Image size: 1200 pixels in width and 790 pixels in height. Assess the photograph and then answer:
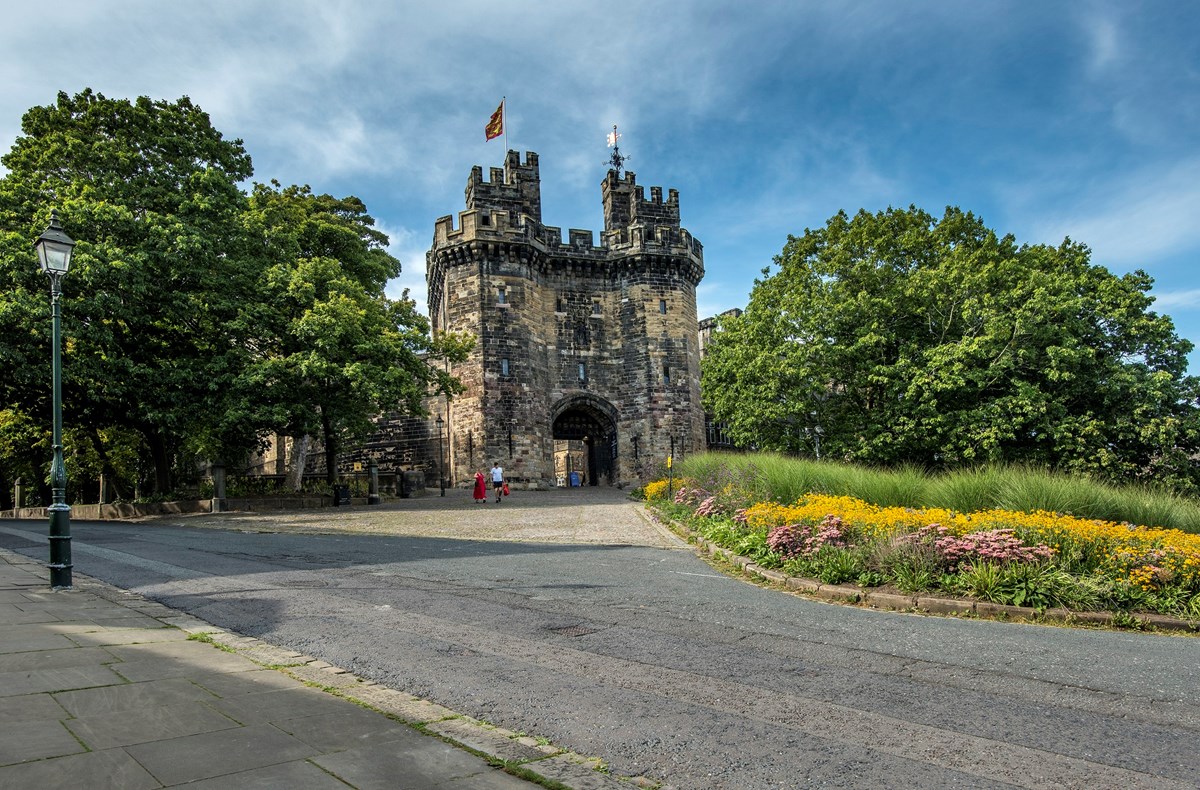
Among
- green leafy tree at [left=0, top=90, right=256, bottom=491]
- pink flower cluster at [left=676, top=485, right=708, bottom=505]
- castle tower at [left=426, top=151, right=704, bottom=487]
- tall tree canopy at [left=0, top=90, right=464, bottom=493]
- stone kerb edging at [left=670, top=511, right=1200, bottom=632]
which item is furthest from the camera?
castle tower at [left=426, top=151, right=704, bottom=487]

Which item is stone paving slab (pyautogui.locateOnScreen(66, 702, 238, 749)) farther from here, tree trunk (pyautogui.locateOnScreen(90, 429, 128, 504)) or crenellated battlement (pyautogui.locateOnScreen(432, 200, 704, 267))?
crenellated battlement (pyautogui.locateOnScreen(432, 200, 704, 267))

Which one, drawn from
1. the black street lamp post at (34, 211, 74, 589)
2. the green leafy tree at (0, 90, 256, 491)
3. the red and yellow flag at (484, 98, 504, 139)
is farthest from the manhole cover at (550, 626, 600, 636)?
the red and yellow flag at (484, 98, 504, 139)

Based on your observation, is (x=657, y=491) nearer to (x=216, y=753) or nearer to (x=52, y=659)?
(x=52, y=659)

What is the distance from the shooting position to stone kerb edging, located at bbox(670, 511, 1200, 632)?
7.85 metres

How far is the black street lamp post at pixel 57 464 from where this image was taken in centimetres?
879

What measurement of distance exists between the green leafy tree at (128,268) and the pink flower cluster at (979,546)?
872 inches

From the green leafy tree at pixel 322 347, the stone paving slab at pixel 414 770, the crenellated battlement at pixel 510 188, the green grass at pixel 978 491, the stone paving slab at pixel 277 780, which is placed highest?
the crenellated battlement at pixel 510 188

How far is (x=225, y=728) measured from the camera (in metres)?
4.04

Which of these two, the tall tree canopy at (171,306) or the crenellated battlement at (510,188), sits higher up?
the crenellated battlement at (510,188)

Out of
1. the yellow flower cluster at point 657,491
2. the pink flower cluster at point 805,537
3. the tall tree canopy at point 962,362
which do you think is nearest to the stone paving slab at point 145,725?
the pink flower cluster at point 805,537

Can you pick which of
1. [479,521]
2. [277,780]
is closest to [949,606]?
[277,780]

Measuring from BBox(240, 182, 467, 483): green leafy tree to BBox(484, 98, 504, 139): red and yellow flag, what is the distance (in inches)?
568

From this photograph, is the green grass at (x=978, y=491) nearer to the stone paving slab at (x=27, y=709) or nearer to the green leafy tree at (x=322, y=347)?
the stone paving slab at (x=27, y=709)

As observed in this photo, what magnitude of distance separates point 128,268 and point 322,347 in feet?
19.6
